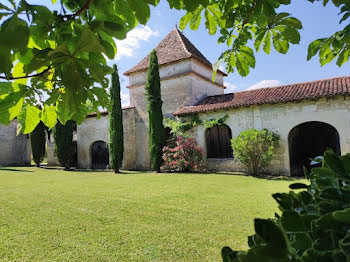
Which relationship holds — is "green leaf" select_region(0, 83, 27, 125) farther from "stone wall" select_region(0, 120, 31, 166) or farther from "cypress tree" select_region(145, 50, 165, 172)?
"stone wall" select_region(0, 120, 31, 166)

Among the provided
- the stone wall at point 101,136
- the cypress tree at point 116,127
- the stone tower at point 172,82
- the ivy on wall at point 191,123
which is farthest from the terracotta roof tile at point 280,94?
the stone wall at point 101,136

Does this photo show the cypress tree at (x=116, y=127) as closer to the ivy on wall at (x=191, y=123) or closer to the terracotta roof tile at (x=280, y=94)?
the ivy on wall at (x=191, y=123)

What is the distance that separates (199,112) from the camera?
12.9m

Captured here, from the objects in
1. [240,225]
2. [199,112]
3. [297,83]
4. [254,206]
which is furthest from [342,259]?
[297,83]

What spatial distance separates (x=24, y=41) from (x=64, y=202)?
6223 millimetres

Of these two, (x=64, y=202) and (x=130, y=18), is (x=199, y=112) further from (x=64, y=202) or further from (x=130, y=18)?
(x=130, y=18)

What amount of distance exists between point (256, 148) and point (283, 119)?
1.89 metres

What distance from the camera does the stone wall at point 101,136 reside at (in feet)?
52.0

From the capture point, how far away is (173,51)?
52.0 feet

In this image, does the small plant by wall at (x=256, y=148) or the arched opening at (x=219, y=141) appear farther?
the arched opening at (x=219, y=141)

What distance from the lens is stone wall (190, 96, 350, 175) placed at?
382 inches

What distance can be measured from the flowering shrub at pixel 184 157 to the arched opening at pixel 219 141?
1.04 meters

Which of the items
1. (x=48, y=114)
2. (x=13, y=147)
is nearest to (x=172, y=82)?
(x=48, y=114)

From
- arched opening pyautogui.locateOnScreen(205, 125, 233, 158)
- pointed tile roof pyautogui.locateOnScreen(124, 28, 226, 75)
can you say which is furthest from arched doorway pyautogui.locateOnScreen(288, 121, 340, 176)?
pointed tile roof pyautogui.locateOnScreen(124, 28, 226, 75)
